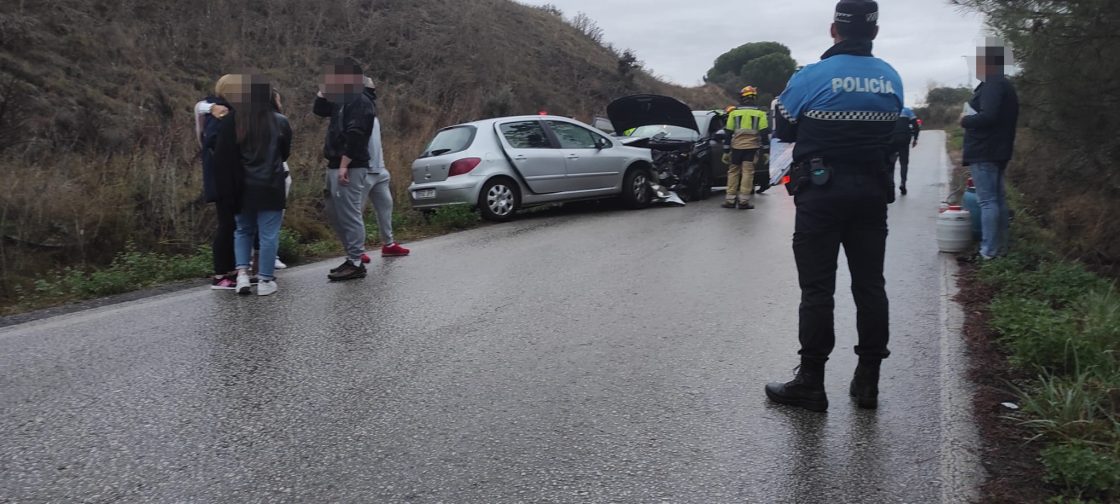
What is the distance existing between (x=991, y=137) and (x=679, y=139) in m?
7.89

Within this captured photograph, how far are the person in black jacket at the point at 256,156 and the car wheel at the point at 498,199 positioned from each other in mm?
4965

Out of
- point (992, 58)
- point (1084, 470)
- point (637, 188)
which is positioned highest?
point (992, 58)

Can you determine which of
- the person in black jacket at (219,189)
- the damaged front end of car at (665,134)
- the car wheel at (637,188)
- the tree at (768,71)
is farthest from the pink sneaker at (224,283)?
the tree at (768,71)

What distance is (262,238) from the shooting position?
6.87 m

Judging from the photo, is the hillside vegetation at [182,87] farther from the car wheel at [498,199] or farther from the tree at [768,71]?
the tree at [768,71]

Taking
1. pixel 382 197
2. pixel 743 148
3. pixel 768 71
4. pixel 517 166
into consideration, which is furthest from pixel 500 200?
pixel 768 71

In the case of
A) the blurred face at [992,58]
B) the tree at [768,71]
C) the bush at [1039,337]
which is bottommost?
the bush at [1039,337]

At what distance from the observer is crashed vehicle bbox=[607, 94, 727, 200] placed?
14547 millimetres

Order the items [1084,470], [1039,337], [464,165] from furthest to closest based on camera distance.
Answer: [464,165] → [1039,337] → [1084,470]

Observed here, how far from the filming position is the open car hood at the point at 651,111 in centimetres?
1492

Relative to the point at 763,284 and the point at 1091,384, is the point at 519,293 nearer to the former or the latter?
the point at 763,284

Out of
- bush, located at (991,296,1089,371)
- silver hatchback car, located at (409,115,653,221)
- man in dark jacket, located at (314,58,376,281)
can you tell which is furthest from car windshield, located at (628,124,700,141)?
bush, located at (991,296,1089,371)

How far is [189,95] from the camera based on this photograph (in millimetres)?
17516

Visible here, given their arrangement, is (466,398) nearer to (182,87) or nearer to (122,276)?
(122,276)
